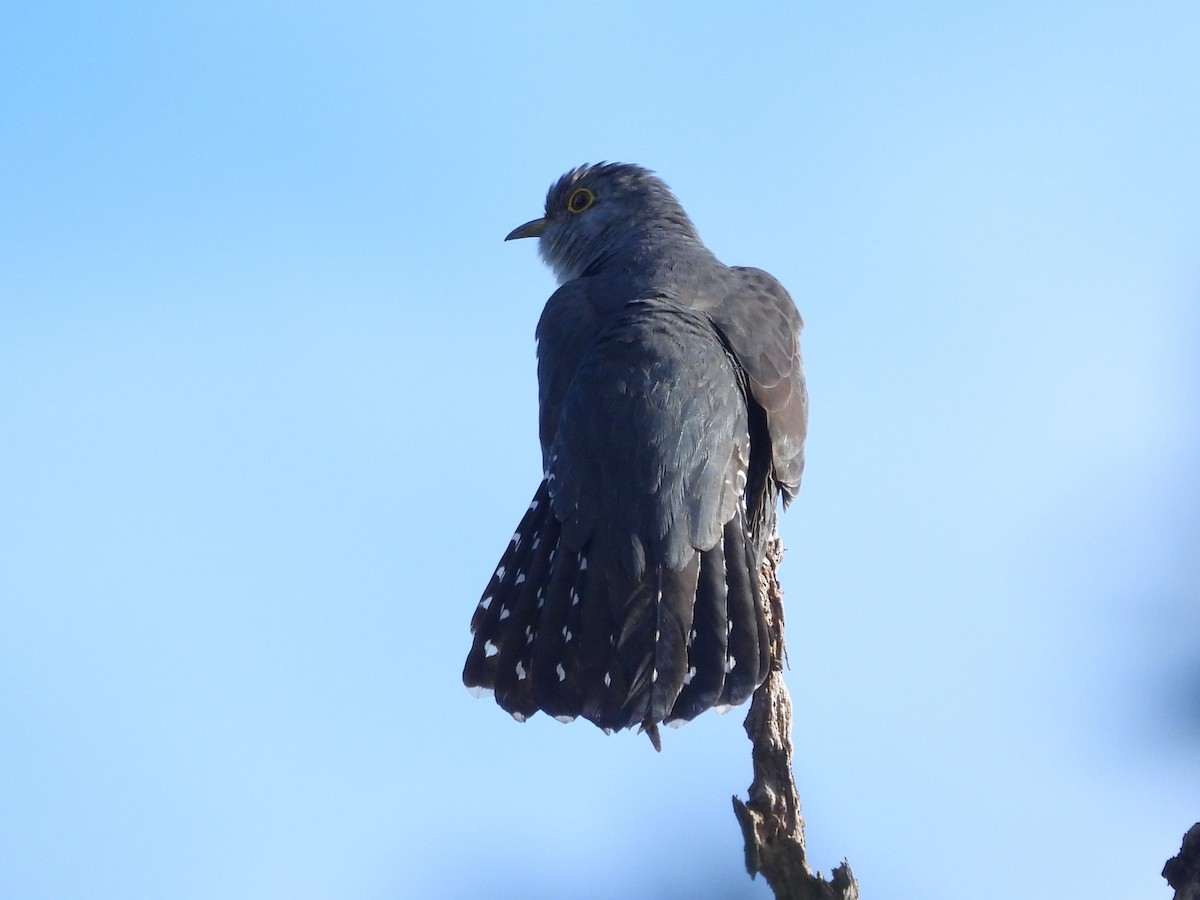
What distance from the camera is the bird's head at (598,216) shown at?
279 inches

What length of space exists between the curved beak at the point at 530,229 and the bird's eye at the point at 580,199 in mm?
228

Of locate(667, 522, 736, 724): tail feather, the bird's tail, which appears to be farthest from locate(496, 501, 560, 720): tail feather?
locate(667, 522, 736, 724): tail feather

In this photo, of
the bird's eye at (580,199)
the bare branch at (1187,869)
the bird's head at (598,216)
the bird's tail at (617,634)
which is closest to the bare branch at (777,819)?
the bird's tail at (617,634)

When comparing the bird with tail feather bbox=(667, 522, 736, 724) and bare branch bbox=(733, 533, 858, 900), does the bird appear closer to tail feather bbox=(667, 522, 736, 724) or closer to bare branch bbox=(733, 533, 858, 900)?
tail feather bbox=(667, 522, 736, 724)

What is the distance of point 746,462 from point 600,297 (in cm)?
111

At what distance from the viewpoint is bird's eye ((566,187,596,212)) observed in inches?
299

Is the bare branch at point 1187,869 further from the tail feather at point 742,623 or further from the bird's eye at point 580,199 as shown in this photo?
the bird's eye at point 580,199

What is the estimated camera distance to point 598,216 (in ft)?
24.4

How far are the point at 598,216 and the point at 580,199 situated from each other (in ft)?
0.82

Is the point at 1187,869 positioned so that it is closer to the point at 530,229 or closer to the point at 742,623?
the point at 742,623

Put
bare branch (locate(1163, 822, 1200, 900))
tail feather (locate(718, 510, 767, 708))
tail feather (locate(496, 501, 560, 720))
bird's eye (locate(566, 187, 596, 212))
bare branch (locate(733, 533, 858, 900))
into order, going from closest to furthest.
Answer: bare branch (locate(1163, 822, 1200, 900)) → bare branch (locate(733, 533, 858, 900)) → tail feather (locate(718, 510, 767, 708)) → tail feather (locate(496, 501, 560, 720)) → bird's eye (locate(566, 187, 596, 212))

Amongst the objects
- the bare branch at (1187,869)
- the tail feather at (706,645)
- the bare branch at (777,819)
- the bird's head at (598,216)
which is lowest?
the bare branch at (1187,869)

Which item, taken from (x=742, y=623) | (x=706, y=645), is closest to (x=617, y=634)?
(x=706, y=645)

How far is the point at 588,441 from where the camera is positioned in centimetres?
487
